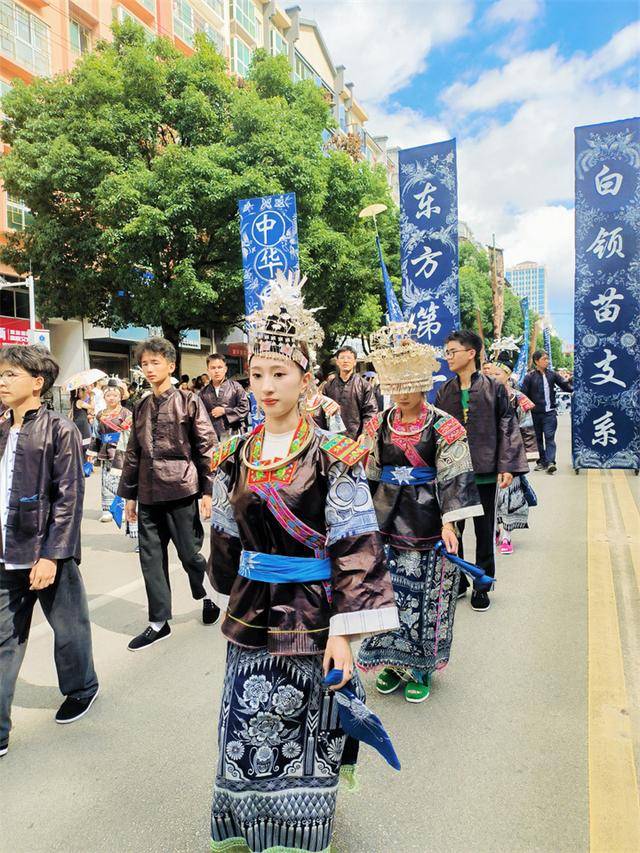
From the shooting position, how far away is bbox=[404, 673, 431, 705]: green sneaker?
3.11 meters

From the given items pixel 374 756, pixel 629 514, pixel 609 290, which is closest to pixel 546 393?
pixel 609 290

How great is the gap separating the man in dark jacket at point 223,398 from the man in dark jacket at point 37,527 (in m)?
5.30

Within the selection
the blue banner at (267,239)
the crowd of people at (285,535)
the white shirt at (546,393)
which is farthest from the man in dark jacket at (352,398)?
the white shirt at (546,393)

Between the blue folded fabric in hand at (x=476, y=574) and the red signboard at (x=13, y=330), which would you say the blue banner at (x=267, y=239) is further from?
the red signboard at (x=13, y=330)

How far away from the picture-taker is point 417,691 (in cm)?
313

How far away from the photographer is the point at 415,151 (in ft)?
24.3

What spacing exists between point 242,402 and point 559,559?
4.70 metres

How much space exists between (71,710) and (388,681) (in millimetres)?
1623

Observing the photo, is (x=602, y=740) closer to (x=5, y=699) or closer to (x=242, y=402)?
(x=5, y=699)

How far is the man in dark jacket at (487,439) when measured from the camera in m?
4.45

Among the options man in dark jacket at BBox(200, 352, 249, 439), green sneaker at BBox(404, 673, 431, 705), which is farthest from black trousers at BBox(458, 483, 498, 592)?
man in dark jacket at BBox(200, 352, 249, 439)

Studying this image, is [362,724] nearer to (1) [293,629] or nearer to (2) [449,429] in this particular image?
(1) [293,629]

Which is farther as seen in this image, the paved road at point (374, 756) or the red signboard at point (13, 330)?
the red signboard at point (13, 330)

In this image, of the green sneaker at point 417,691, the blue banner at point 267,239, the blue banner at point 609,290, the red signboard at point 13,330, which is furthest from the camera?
the red signboard at point 13,330
